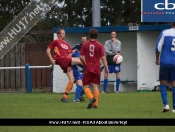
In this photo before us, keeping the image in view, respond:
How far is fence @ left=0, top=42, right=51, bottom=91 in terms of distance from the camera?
93.7 feet

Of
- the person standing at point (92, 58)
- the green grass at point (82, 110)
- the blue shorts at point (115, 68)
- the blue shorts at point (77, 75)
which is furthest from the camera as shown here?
the blue shorts at point (115, 68)

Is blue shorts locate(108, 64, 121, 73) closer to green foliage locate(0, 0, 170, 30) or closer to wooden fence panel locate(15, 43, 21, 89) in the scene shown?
wooden fence panel locate(15, 43, 21, 89)

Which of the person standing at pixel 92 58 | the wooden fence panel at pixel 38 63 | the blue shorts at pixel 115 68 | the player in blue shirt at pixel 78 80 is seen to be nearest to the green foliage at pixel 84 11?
the wooden fence panel at pixel 38 63

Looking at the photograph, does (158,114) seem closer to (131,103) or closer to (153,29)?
(131,103)

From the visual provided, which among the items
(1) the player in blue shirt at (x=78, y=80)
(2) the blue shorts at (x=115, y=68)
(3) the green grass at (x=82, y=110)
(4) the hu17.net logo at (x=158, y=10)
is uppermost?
(4) the hu17.net logo at (x=158, y=10)

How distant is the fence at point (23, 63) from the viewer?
93.7 feet

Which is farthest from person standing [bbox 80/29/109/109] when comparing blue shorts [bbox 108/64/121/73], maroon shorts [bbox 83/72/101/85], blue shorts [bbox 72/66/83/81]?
blue shorts [bbox 108/64/121/73]

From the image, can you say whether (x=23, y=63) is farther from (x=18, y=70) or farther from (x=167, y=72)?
(x=167, y=72)

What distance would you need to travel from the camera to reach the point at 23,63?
28.6 m

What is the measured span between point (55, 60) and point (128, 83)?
29.4ft

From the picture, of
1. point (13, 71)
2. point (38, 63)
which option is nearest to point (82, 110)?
point (38, 63)

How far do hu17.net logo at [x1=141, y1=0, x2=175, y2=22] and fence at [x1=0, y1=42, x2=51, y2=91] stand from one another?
4554 mm

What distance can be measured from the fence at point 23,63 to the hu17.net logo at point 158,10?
14.9ft

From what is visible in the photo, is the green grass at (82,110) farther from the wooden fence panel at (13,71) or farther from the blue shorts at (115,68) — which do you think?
the wooden fence panel at (13,71)
